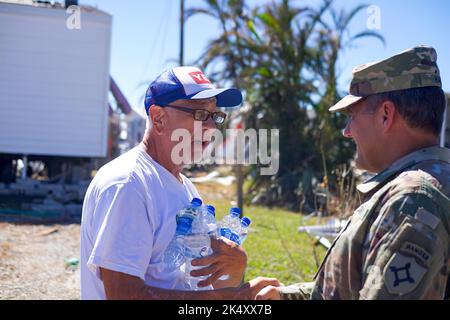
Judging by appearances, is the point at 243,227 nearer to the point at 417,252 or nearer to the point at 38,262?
the point at 417,252

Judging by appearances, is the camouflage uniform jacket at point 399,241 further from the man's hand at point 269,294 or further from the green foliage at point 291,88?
the green foliage at point 291,88

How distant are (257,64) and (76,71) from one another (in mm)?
6677

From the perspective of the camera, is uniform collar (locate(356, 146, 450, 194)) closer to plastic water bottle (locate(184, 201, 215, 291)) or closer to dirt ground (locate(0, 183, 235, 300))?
plastic water bottle (locate(184, 201, 215, 291))

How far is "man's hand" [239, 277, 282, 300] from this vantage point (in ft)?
7.32

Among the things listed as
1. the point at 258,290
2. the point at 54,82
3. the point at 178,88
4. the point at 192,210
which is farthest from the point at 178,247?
the point at 54,82

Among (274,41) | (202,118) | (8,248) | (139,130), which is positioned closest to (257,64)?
(274,41)

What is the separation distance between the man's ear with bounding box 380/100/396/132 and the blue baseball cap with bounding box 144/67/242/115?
0.92 metres

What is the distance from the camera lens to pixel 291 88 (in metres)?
16.4

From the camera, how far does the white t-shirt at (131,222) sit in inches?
76.8

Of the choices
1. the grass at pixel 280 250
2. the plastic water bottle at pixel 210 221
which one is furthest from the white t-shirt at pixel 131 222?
the grass at pixel 280 250

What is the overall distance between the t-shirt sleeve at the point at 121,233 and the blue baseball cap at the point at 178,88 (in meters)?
0.60

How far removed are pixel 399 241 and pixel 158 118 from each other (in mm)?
1406

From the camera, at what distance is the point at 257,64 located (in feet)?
55.7
